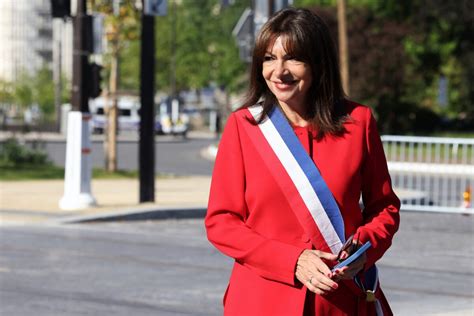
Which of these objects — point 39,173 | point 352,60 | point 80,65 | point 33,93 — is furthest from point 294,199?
point 33,93

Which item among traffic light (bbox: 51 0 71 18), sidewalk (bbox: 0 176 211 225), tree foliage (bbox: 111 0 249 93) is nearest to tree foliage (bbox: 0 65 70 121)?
tree foliage (bbox: 111 0 249 93)

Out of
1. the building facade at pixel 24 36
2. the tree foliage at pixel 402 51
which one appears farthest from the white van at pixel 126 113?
the building facade at pixel 24 36

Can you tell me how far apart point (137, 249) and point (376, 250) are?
10.7 meters

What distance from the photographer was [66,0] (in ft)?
61.0

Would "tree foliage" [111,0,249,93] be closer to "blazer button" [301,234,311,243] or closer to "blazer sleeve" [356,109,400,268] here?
"blazer sleeve" [356,109,400,268]

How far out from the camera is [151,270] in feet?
41.7

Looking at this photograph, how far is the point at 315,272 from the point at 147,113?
15.5 meters

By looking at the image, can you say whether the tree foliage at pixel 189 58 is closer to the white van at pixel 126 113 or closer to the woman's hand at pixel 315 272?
the white van at pixel 126 113

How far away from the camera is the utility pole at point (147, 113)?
1919cm

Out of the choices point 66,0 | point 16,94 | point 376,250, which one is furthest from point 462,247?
point 16,94

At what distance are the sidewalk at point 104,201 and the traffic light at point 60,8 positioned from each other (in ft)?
8.98

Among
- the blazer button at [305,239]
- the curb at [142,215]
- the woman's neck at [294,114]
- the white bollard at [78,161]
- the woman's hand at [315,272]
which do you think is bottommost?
the curb at [142,215]

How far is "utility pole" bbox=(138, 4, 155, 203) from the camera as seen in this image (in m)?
19.2

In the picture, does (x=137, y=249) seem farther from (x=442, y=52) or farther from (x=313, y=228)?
(x=442, y=52)
